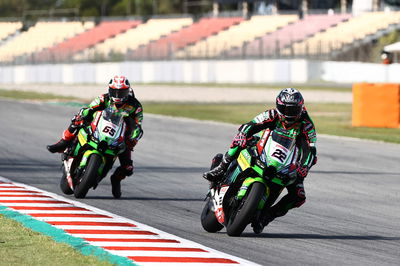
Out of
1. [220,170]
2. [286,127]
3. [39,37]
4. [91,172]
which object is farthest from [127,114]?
[39,37]

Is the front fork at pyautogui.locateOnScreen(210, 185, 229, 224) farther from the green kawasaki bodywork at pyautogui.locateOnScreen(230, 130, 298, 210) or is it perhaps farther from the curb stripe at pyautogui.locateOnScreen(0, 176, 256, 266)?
the curb stripe at pyautogui.locateOnScreen(0, 176, 256, 266)

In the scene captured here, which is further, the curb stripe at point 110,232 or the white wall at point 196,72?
the white wall at point 196,72

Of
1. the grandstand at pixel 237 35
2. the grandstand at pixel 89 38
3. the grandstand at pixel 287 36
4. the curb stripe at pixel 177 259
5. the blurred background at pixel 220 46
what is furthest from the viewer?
the grandstand at pixel 89 38

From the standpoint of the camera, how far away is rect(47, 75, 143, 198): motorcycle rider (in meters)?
13.1

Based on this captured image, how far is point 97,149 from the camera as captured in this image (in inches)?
519

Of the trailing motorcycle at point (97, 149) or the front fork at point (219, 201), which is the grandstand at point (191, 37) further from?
the front fork at point (219, 201)

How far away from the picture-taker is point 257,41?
7100 cm

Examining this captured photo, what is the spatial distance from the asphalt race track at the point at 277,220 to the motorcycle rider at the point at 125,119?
1.48 feet

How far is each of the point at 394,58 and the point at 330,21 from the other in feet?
45.1

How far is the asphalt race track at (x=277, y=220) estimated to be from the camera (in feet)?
31.6

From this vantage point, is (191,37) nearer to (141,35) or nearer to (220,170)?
(141,35)

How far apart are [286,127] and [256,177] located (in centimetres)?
60

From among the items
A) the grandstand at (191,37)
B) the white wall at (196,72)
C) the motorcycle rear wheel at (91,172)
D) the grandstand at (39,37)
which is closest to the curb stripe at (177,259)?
the motorcycle rear wheel at (91,172)

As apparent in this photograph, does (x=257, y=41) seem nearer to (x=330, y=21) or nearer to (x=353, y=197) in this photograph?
(x=330, y=21)
